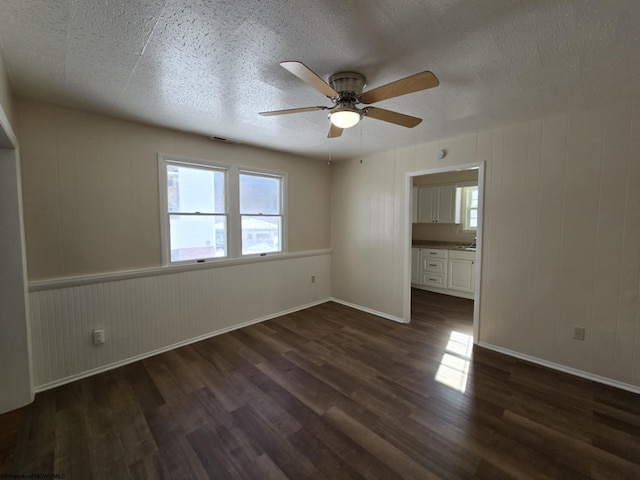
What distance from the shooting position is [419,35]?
4.89 feet

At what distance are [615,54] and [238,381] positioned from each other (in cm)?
366

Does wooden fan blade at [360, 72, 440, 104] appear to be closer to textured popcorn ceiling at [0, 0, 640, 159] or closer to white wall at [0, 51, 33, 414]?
textured popcorn ceiling at [0, 0, 640, 159]

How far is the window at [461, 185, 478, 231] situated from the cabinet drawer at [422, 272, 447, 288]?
48.4 inches

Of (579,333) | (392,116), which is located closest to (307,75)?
(392,116)

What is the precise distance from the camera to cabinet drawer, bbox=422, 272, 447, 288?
5.43m

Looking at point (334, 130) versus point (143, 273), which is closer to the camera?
point (334, 130)

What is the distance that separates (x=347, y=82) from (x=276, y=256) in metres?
2.81

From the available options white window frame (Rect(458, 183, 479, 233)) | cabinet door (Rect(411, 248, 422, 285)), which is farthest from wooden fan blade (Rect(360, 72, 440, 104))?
white window frame (Rect(458, 183, 479, 233))

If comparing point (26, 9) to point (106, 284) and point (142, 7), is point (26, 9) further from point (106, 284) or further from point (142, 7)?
point (106, 284)

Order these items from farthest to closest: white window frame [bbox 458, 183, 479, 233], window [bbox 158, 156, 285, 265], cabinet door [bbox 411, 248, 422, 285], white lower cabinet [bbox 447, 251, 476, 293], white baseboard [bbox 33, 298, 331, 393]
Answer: cabinet door [bbox 411, 248, 422, 285]
white window frame [bbox 458, 183, 479, 233]
white lower cabinet [bbox 447, 251, 476, 293]
window [bbox 158, 156, 285, 265]
white baseboard [bbox 33, 298, 331, 393]

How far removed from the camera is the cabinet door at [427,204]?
584 centimetres

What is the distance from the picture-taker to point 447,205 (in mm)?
5648

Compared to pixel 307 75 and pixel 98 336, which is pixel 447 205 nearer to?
pixel 307 75

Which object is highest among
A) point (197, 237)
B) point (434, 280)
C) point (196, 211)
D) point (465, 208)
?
point (465, 208)
